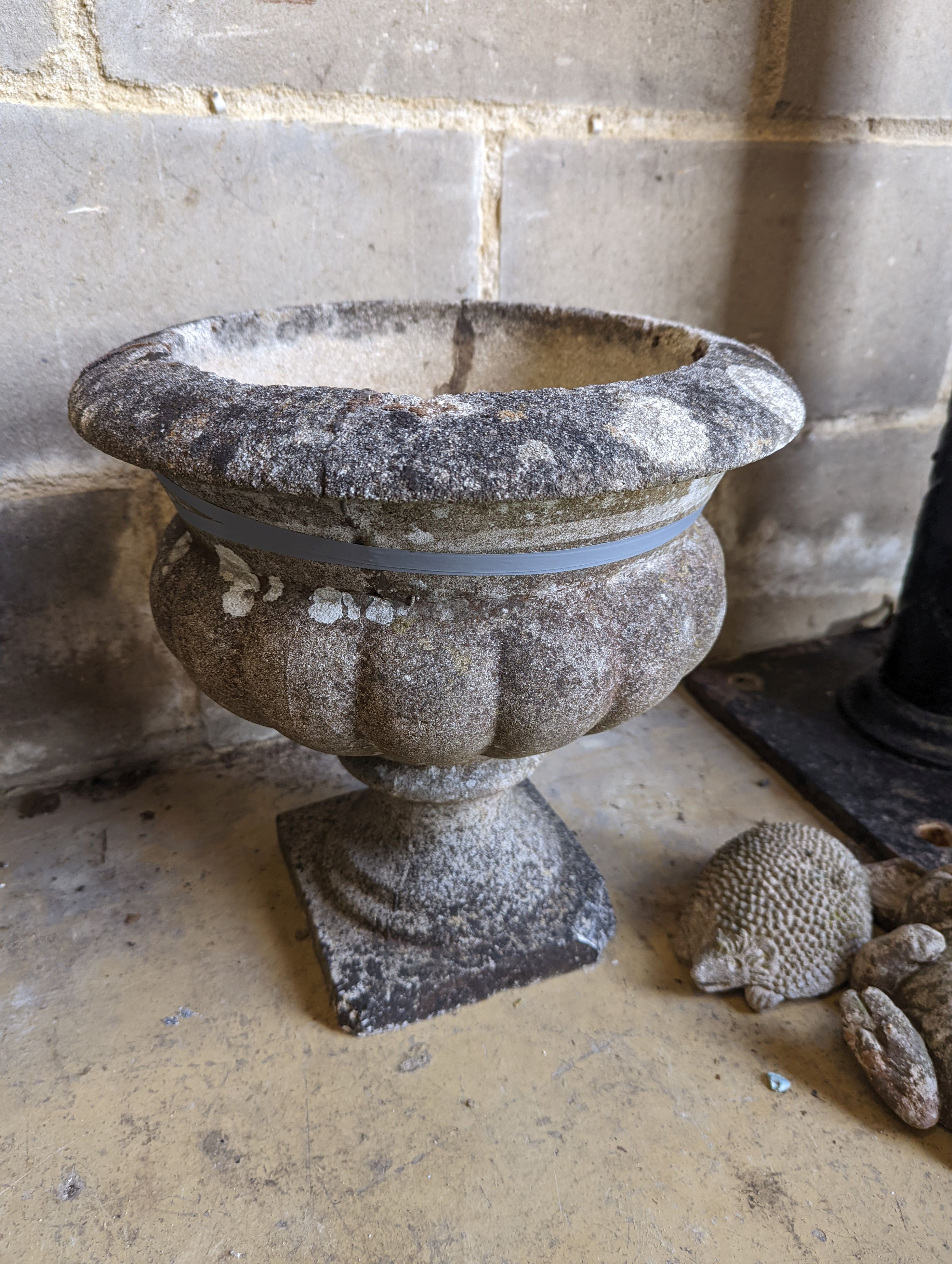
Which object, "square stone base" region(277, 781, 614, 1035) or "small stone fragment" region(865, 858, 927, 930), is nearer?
"square stone base" region(277, 781, 614, 1035)

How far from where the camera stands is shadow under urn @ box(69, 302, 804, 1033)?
29.9 inches

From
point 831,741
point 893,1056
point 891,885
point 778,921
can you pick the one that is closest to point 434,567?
point 778,921

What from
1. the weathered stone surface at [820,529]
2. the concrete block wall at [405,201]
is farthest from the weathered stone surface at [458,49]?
the weathered stone surface at [820,529]

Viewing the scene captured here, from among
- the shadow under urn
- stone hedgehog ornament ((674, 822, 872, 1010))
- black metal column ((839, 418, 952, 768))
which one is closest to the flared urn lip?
the shadow under urn

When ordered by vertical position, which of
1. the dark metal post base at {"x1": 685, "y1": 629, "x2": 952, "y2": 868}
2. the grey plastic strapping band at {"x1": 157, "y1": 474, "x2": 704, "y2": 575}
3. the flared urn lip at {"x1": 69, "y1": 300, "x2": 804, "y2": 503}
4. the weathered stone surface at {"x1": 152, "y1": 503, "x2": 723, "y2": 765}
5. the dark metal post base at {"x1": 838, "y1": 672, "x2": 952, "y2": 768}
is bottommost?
the dark metal post base at {"x1": 685, "y1": 629, "x2": 952, "y2": 868}

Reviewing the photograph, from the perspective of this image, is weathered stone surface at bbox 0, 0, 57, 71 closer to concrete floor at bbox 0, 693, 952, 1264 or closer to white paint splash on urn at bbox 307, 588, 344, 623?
white paint splash on urn at bbox 307, 588, 344, 623

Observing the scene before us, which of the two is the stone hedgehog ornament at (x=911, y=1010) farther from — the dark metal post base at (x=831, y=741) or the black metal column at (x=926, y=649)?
the black metal column at (x=926, y=649)

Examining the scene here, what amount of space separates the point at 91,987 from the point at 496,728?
2.53ft

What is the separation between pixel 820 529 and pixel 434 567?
1.51 meters

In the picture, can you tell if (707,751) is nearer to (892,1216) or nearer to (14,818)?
(892,1216)

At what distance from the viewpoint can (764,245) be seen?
173 cm

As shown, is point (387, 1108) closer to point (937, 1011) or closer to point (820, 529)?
point (937, 1011)

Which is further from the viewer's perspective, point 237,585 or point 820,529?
point 820,529

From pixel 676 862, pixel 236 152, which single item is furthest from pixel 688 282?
pixel 676 862
